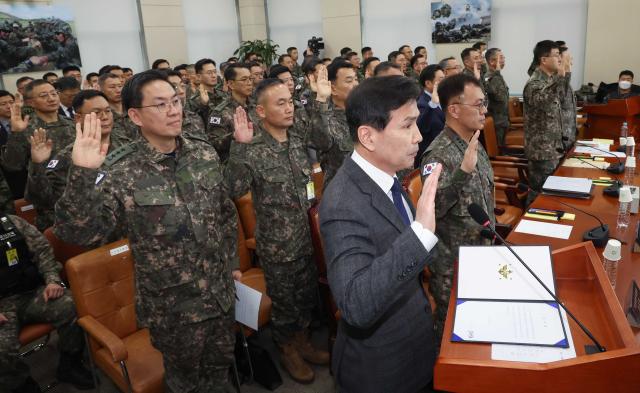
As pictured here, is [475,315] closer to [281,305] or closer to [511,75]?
[281,305]

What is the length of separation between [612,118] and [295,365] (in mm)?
4109

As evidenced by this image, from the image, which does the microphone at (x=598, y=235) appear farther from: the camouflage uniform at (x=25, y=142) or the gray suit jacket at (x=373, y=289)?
the camouflage uniform at (x=25, y=142)

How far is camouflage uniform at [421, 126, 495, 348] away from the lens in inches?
84.1

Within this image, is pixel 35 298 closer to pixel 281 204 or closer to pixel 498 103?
pixel 281 204

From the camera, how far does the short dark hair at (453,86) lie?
2320mm

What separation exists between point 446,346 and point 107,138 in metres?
2.74

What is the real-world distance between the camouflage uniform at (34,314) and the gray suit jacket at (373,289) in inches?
77.1

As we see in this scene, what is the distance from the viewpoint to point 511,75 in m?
8.61

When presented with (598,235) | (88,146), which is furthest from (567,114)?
(88,146)

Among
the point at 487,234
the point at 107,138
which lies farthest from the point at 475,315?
Answer: the point at 107,138

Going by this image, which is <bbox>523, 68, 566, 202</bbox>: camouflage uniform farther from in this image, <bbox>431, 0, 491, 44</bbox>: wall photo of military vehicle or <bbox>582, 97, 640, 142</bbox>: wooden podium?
<bbox>431, 0, 491, 44</bbox>: wall photo of military vehicle

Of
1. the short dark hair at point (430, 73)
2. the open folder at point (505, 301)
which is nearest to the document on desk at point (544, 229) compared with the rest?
the open folder at point (505, 301)

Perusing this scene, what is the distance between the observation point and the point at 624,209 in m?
2.36

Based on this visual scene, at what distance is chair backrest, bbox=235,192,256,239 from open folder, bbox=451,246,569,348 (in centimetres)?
184
